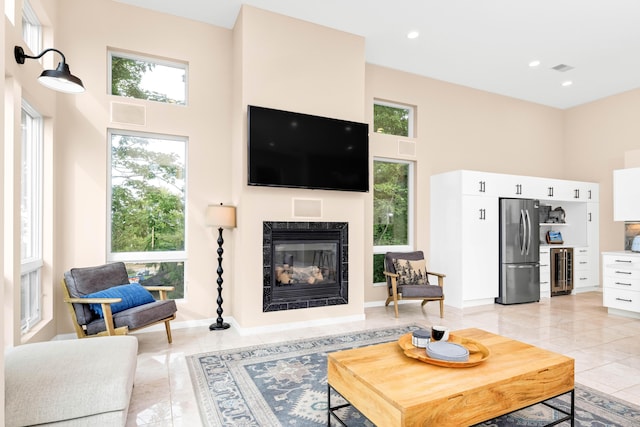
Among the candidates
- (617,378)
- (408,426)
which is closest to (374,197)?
A: (617,378)

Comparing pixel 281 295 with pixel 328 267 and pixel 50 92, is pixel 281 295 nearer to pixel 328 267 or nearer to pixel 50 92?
pixel 328 267

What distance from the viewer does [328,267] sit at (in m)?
4.70

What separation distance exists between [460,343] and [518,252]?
4.09m

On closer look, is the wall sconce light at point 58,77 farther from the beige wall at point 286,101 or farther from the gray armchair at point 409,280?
the gray armchair at point 409,280

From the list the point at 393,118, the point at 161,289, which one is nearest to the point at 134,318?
the point at 161,289

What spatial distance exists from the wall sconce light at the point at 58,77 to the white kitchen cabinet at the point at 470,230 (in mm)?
4918

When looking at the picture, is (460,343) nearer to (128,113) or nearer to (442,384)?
(442,384)

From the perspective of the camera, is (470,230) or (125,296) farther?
(470,230)

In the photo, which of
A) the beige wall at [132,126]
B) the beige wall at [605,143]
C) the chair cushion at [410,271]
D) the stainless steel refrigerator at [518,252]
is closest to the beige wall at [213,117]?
the beige wall at [132,126]

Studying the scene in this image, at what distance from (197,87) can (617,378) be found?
519 centimetres

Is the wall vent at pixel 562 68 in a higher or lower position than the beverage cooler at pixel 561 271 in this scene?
higher

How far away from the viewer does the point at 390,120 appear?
591 centimetres

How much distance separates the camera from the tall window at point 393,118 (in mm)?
5801

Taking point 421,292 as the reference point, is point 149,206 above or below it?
above
